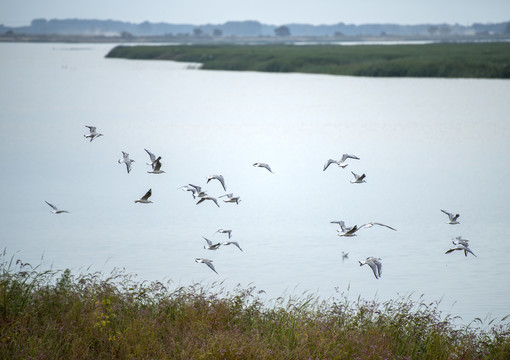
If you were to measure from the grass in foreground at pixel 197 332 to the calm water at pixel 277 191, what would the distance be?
8.46 ft

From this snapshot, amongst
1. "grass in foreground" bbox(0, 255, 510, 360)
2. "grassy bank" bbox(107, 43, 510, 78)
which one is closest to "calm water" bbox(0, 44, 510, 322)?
"grass in foreground" bbox(0, 255, 510, 360)

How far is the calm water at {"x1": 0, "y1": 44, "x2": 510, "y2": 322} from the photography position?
52.3 feet

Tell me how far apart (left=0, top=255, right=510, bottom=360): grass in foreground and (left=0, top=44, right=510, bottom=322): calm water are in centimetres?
258

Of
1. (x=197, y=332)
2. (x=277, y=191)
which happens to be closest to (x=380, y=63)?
(x=277, y=191)

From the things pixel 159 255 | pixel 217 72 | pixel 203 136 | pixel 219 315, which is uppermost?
pixel 219 315

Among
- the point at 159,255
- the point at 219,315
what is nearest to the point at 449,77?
the point at 159,255

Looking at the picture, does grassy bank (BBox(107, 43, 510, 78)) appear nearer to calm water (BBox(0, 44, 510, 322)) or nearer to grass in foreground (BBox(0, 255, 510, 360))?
calm water (BBox(0, 44, 510, 322))

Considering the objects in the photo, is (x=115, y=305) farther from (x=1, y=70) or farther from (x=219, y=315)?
(x=1, y=70)

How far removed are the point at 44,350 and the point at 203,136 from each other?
31897 millimetres

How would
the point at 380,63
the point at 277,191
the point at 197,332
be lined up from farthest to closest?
the point at 380,63
the point at 277,191
the point at 197,332

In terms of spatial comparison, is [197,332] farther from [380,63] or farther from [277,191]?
[380,63]

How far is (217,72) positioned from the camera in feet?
334

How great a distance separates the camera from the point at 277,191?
85.0ft

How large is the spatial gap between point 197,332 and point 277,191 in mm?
16355
